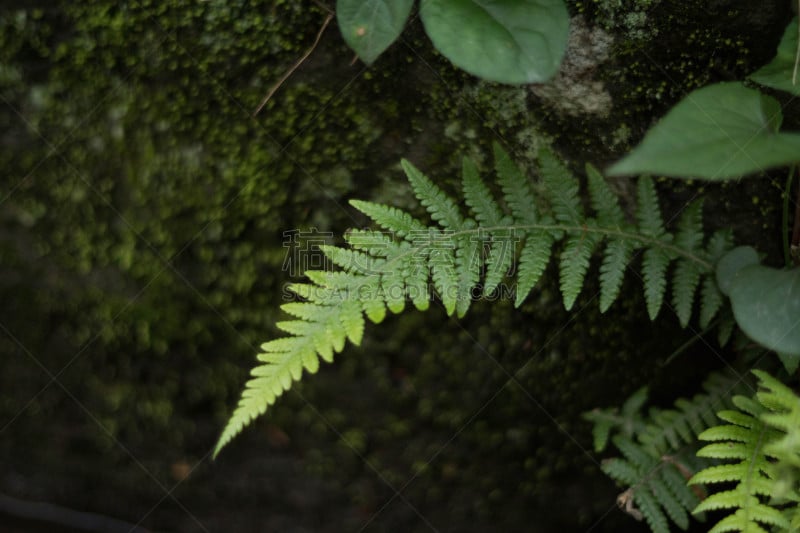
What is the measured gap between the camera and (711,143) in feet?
3.92

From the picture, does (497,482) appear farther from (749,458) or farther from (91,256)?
(91,256)

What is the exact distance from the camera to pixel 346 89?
200 cm

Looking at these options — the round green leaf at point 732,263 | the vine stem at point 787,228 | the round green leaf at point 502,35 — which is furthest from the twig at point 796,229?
the round green leaf at point 502,35

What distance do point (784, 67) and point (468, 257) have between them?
926 millimetres

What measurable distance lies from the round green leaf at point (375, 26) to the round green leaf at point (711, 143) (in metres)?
0.69

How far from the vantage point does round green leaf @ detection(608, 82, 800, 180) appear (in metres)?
1.08

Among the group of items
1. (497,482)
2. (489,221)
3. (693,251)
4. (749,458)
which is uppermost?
(489,221)

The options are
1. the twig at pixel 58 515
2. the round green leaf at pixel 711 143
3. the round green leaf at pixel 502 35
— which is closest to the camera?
the round green leaf at pixel 711 143

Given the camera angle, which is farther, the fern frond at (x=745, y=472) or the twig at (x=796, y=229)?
the twig at (x=796, y=229)

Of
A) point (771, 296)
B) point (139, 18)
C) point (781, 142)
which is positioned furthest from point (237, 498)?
point (781, 142)

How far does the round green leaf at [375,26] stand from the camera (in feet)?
5.13

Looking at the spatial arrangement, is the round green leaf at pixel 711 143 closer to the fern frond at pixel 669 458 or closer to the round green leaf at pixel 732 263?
the round green leaf at pixel 732 263

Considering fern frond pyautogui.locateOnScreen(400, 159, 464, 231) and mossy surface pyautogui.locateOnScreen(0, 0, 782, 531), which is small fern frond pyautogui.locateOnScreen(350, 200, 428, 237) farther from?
mossy surface pyautogui.locateOnScreen(0, 0, 782, 531)

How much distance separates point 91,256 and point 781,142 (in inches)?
78.0
